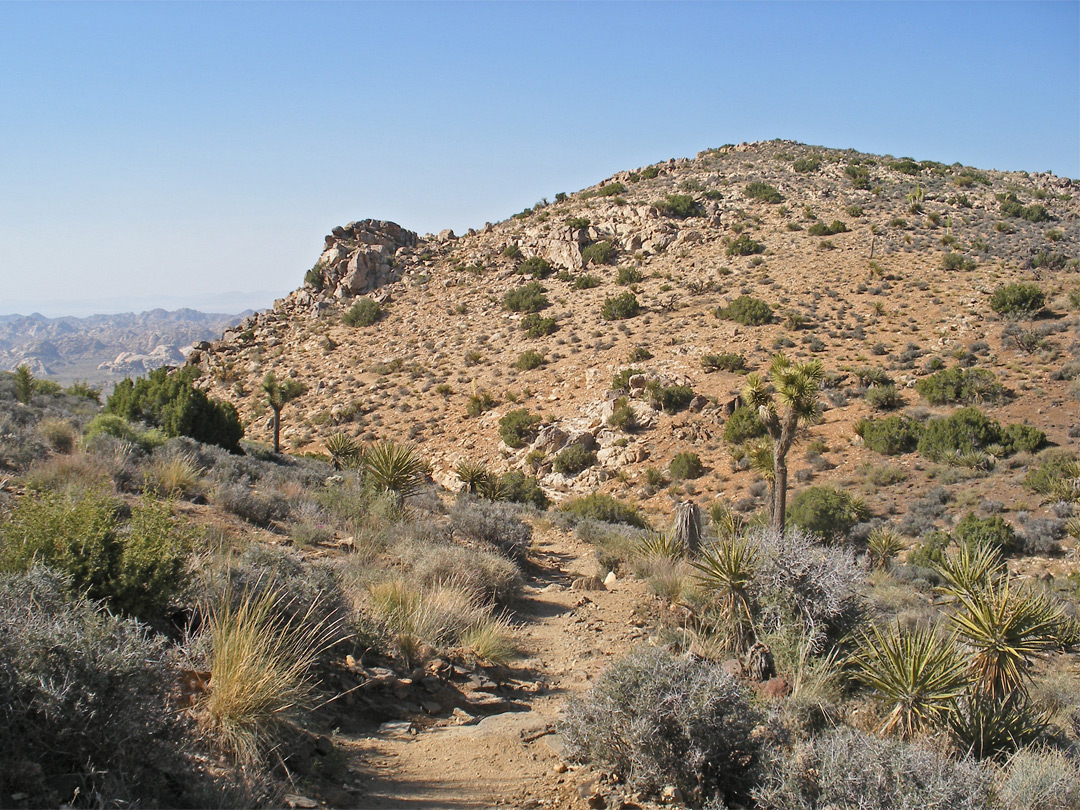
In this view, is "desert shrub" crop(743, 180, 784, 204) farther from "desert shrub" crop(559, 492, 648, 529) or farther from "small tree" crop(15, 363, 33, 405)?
"small tree" crop(15, 363, 33, 405)

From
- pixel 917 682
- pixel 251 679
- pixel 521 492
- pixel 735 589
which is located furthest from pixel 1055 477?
pixel 251 679

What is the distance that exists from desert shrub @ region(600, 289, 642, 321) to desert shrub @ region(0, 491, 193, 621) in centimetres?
2908

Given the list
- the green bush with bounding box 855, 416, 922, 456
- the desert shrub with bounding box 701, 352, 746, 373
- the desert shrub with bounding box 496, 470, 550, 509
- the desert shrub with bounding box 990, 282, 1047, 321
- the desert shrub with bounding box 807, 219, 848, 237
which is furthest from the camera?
the desert shrub with bounding box 807, 219, 848, 237

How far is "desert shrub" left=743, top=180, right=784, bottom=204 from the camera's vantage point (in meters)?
44.0

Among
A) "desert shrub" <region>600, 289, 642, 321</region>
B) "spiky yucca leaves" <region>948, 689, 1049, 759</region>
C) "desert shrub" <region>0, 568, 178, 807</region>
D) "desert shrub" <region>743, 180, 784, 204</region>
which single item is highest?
"desert shrub" <region>743, 180, 784, 204</region>

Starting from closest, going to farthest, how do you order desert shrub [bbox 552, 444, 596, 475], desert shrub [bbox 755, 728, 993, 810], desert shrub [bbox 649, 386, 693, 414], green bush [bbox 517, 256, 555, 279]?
desert shrub [bbox 755, 728, 993, 810] → desert shrub [bbox 552, 444, 596, 475] → desert shrub [bbox 649, 386, 693, 414] → green bush [bbox 517, 256, 555, 279]

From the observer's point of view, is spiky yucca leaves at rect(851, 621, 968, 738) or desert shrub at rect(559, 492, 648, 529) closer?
spiky yucca leaves at rect(851, 621, 968, 738)

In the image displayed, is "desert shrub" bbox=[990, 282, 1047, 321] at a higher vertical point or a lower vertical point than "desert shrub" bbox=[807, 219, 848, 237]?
lower

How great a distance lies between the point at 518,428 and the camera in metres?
25.2

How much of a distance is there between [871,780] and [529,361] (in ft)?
88.7

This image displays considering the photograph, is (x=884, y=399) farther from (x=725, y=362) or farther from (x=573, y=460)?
(x=573, y=460)

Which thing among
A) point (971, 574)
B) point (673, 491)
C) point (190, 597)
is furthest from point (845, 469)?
point (190, 597)

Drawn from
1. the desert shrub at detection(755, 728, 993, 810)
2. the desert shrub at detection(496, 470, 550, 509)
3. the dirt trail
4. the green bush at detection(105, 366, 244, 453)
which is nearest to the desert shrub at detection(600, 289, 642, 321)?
the desert shrub at detection(496, 470, 550, 509)

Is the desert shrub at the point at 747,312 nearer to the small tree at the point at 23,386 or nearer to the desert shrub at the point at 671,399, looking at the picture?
the desert shrub at the point at 671,399
